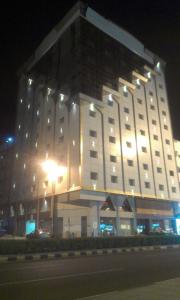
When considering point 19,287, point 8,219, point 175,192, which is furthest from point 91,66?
point 19,287

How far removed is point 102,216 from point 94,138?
41.4ft

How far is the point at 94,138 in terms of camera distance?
44.9 meters

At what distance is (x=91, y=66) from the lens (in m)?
49.1

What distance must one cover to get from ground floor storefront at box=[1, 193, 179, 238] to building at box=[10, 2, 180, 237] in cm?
16

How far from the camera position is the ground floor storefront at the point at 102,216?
42469 millimetres

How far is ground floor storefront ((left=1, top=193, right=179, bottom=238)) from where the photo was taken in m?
42.5

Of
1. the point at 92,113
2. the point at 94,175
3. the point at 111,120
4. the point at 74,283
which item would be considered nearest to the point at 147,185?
the point at 94,175

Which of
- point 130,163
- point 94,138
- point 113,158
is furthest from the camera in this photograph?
point 130,163

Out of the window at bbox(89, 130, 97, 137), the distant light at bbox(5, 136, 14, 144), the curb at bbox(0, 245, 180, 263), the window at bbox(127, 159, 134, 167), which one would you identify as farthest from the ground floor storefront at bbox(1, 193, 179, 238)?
the distant light at bbox(5, 136, 14, 144)

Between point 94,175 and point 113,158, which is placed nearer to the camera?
point 94,175

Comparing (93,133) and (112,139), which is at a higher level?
(93,133)

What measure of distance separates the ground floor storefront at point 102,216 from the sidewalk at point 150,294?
32731mm

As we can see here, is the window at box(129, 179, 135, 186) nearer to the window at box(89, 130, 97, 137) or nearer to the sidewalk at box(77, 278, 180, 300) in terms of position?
the window at box(89, 130, 97, 137)

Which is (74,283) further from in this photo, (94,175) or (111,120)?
(111,120)
